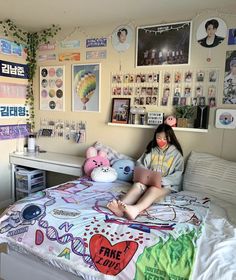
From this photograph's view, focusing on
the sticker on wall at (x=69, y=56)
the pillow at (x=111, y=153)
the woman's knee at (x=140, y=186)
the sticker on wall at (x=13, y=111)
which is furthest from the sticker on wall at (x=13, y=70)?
the woman's knee at (x=140, y=186)

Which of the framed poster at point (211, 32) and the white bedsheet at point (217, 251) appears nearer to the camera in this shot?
the white bedsheet at point (217, 251)

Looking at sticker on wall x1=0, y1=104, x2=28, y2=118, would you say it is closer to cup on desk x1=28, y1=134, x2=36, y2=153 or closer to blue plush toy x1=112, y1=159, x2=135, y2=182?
cup on desk x1=28, y1=134, x2=36, y2=153

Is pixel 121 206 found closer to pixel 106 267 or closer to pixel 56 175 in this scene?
pixel 106 267

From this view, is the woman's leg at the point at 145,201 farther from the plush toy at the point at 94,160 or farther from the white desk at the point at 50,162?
the white desk at the point at 50,162

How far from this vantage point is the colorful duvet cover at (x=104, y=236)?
4.49 ft

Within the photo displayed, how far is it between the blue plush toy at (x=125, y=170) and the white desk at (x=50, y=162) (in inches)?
17.4

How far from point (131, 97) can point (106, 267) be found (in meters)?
1.94

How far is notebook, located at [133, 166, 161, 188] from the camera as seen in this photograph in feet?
7.40

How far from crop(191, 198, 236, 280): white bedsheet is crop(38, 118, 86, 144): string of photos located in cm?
196

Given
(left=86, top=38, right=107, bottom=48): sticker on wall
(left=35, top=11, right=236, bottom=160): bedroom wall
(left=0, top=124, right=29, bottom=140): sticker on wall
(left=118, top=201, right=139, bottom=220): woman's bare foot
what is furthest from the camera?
(left=0, top=124, right=29, bottom=140): sticker on wall

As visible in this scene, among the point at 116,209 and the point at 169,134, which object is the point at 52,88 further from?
the point at 116,209

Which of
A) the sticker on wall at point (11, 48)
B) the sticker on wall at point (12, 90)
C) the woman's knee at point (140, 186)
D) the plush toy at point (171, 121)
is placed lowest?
the woman's knee at point (140, 186)

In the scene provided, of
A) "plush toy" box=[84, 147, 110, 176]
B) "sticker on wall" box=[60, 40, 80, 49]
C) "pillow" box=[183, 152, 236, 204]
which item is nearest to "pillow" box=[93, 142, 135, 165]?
"plush toy" box=[84, 147, 110, 176]

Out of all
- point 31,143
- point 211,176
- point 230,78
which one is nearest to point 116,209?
point 211,176
